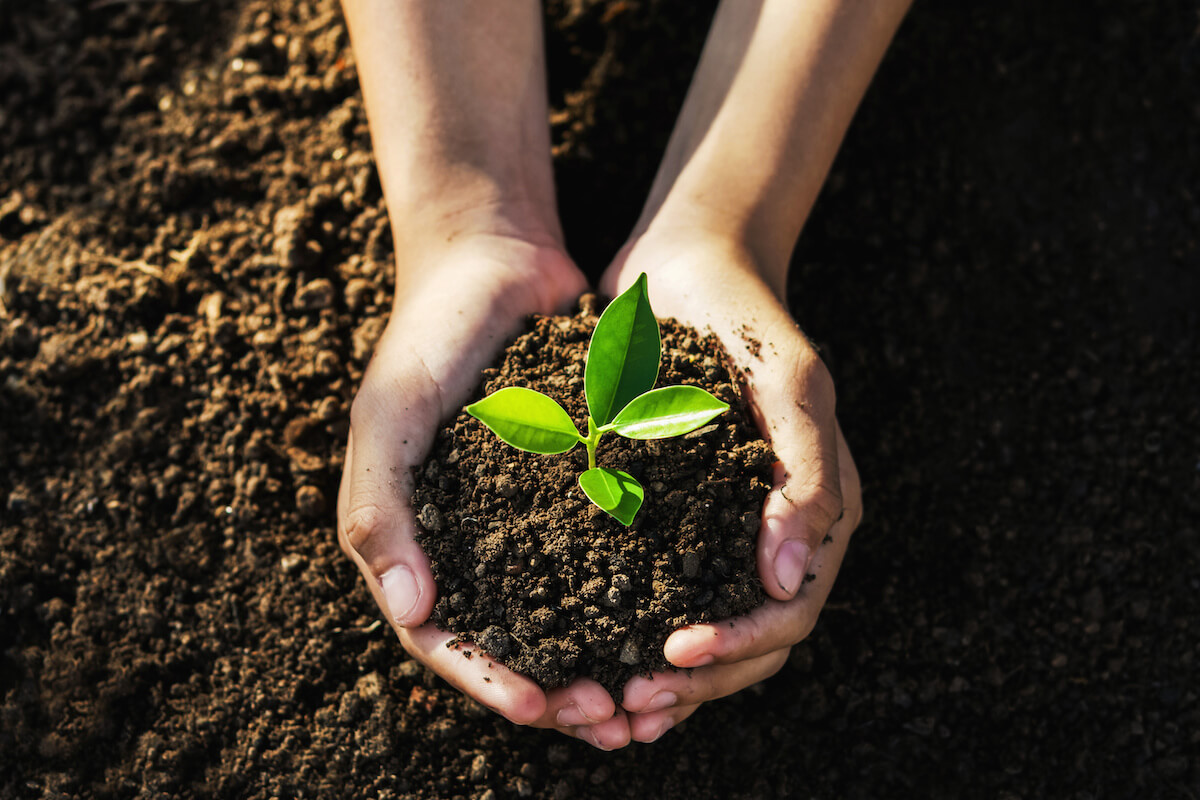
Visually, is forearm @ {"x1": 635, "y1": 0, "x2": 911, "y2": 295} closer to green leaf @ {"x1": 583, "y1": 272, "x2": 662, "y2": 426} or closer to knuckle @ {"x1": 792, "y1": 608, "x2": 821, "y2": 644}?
green leaf @ {"x1": 583, "y1": 272, "x2": 662, "y2": 426}

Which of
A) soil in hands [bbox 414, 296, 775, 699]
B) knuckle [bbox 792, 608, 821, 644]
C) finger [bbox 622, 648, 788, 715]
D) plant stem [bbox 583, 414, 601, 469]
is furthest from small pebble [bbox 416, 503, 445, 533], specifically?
knuckle [bbox 792, 608, 821, 644]

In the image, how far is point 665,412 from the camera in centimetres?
127

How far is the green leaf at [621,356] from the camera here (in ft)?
4.26

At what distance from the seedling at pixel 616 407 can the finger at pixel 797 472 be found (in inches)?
10.1

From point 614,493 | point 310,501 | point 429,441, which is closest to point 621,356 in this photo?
point 614,493

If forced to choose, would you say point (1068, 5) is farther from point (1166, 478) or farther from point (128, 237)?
point (128, 237)

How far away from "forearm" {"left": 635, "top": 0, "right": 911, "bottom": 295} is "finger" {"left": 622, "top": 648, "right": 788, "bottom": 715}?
0.76 meters

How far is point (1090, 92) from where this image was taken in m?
2.20

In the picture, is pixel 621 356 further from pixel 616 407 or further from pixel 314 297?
pixel 314 297

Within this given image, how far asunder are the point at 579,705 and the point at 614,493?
15.3 inches

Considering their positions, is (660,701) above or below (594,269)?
below

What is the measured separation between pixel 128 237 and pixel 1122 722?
257 centimetres

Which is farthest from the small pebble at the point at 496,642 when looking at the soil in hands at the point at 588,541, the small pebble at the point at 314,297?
the small pebble at the point at 314,297

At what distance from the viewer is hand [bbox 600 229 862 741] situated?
1.39 meters
